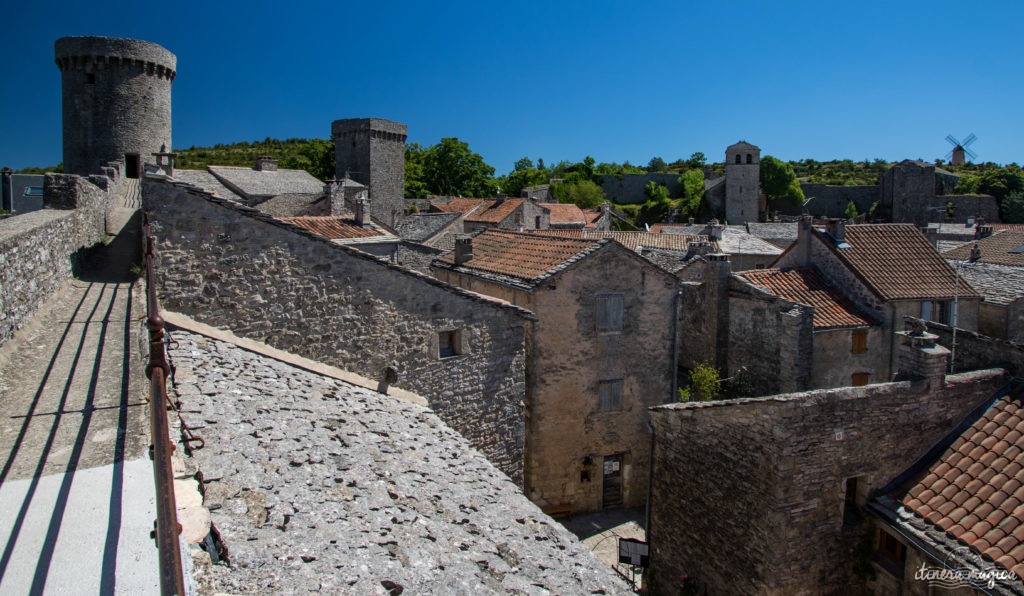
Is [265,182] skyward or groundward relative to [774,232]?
skyward

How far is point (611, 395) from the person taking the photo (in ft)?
54.8

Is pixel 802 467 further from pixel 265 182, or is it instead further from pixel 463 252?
pixel 265 182

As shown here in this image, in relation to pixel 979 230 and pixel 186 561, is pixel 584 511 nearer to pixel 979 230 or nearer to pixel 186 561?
pixel 186 561

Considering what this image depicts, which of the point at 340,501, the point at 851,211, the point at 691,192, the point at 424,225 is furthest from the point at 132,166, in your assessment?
the point at 851,211

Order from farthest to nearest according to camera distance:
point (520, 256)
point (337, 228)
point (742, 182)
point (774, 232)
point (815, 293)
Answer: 1. point (742, 182)
2. point (774, 232)
3. point (815, 293)
4. point (337, 228)
5. point (520, 256)

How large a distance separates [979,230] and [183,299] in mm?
50843

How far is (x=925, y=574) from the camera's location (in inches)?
364

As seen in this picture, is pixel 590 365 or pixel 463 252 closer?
pixel 590 365

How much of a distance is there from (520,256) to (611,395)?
488 centimetres

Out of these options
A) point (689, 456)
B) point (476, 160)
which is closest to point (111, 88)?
point (689, 456)

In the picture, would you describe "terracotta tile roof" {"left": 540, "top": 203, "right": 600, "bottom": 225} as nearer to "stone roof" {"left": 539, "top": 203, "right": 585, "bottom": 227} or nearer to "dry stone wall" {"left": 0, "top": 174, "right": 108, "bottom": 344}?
"stone roof" {"left": 539, "top": 203, "right": 585, "bottom": 227}

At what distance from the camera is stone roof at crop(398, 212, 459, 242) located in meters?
36.7

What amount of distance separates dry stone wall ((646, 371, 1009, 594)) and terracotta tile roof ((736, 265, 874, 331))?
7767 millimetres

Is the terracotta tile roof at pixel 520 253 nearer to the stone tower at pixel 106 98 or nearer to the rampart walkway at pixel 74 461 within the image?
the rampart walkway at pixel 74 461
